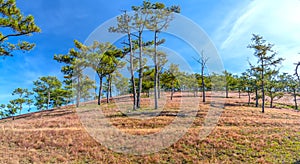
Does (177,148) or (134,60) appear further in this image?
(134,60)

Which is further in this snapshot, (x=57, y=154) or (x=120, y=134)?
(x=120, y=134)

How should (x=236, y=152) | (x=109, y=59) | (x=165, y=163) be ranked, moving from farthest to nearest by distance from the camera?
(x=109, y=59) < (x=236, y=152) < (x=165, y=163)

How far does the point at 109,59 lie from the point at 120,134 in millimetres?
22303

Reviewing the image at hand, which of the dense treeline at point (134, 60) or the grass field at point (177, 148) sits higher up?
the dense treeline at point (134, 60)

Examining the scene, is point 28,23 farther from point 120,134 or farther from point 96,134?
point 120,134

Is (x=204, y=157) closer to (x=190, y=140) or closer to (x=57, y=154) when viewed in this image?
(x=190, y=140)

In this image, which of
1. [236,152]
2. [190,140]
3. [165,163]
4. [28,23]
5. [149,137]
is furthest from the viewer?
[28,23]

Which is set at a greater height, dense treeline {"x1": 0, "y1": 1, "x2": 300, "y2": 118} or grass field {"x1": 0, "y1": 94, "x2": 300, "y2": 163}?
dense treeline {"x1": 0, "y1": 1, "x2": 300, "y2": 118}

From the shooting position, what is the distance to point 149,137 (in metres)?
13.7

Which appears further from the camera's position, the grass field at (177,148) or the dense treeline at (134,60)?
the dense treeline at (134,60)

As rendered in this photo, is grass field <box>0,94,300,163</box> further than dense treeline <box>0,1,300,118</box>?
No

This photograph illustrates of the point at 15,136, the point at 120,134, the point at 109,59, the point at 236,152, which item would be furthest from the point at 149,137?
the point at 109,59

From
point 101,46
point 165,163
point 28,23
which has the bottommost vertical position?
point 165,163

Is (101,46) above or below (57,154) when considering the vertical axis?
above
